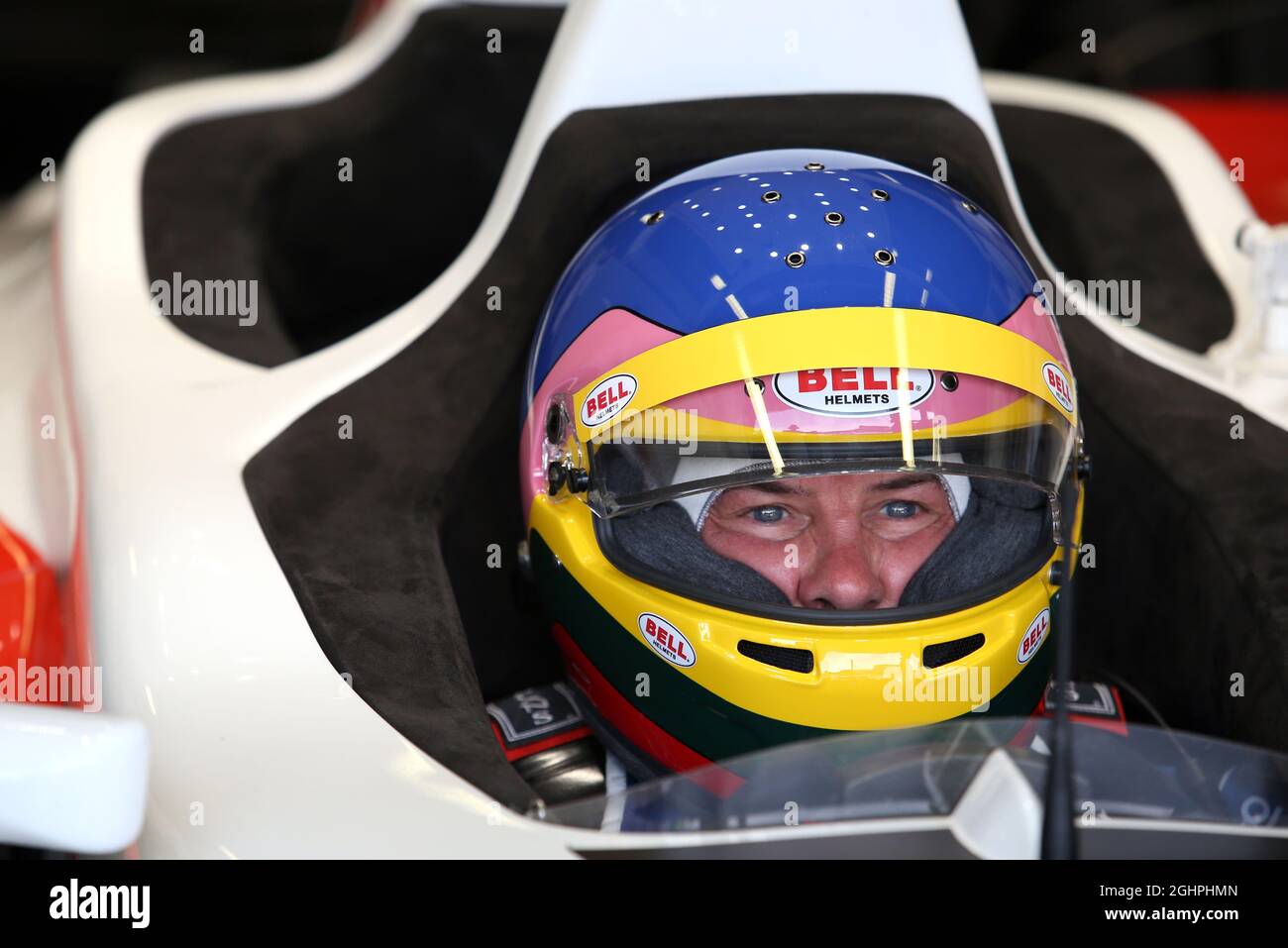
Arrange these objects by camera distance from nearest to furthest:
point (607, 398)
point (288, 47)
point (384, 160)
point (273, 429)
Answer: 1. point (607, 398)
2. point (273, 429)
3. point (384, 160)
4. point (288, 47)

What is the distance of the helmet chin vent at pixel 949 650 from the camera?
3.99 ft

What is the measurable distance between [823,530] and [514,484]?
0.42 metres

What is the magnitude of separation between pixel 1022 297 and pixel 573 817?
626mm

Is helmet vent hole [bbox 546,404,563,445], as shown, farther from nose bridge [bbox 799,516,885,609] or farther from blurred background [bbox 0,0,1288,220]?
blurred background [bbox 0,0,1288,220]

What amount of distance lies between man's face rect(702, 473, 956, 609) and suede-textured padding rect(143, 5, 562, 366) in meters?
0.84

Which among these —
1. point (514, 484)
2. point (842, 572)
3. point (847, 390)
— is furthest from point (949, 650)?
point (514, 484)

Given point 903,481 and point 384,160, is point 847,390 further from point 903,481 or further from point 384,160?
point 384,160

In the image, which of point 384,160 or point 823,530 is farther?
point 384,160

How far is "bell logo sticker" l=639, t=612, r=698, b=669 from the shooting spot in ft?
4.07

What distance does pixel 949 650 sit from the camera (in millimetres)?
1226

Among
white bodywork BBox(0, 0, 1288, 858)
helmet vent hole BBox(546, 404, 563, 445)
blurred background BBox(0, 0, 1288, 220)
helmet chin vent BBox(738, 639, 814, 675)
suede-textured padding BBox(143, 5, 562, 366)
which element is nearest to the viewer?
white bodywork BBox(0, 0, 1288, 858)

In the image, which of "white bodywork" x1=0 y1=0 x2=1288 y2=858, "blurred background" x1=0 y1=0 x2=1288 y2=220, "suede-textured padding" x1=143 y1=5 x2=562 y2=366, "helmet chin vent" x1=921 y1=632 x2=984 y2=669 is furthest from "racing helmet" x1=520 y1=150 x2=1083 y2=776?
"blurred background" x1=0 y1=0 x2=1288 y2=220

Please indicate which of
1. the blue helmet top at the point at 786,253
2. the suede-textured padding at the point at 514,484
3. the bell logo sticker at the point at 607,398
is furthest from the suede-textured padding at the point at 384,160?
the bell logo sticker at the point at 607,398
